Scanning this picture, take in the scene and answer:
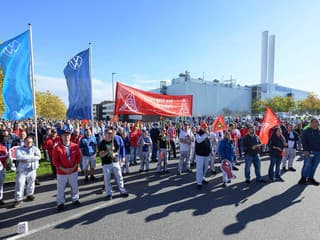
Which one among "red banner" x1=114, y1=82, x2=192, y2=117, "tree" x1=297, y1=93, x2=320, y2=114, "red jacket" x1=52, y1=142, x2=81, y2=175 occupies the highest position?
"tree" x1=297, y1=93, x2=320, y2=114

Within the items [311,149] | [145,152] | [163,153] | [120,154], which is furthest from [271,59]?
[120,154]

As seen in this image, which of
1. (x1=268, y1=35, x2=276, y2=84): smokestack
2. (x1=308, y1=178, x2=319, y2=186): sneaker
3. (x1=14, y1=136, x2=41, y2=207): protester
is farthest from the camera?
(x1=268, y1=35, x2=276, y2=84): smokestack

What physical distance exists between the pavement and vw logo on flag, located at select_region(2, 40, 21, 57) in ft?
13.7

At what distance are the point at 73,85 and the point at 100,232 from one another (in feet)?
18.9

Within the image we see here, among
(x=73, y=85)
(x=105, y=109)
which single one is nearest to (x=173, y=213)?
(x=73, y=85)

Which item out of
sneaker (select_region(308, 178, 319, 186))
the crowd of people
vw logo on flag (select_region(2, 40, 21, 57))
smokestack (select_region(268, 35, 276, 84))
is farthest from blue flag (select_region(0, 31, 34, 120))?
smokestack (select_region(268, 35, 276, 84))

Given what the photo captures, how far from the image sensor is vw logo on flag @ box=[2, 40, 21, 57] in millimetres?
6923

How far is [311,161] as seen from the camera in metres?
7.27

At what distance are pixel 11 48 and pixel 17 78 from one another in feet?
3.09

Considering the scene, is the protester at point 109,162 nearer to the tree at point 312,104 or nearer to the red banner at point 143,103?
the red banner at point 143,103

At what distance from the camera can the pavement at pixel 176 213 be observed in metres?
4.15

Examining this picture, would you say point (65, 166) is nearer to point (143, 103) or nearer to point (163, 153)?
point (143, 103)

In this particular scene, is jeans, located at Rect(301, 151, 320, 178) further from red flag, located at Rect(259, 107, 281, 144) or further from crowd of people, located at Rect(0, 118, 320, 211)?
red flag, located at Rect(259, 107, 281, 144)

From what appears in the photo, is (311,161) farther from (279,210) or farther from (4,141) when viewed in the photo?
(4,141)
